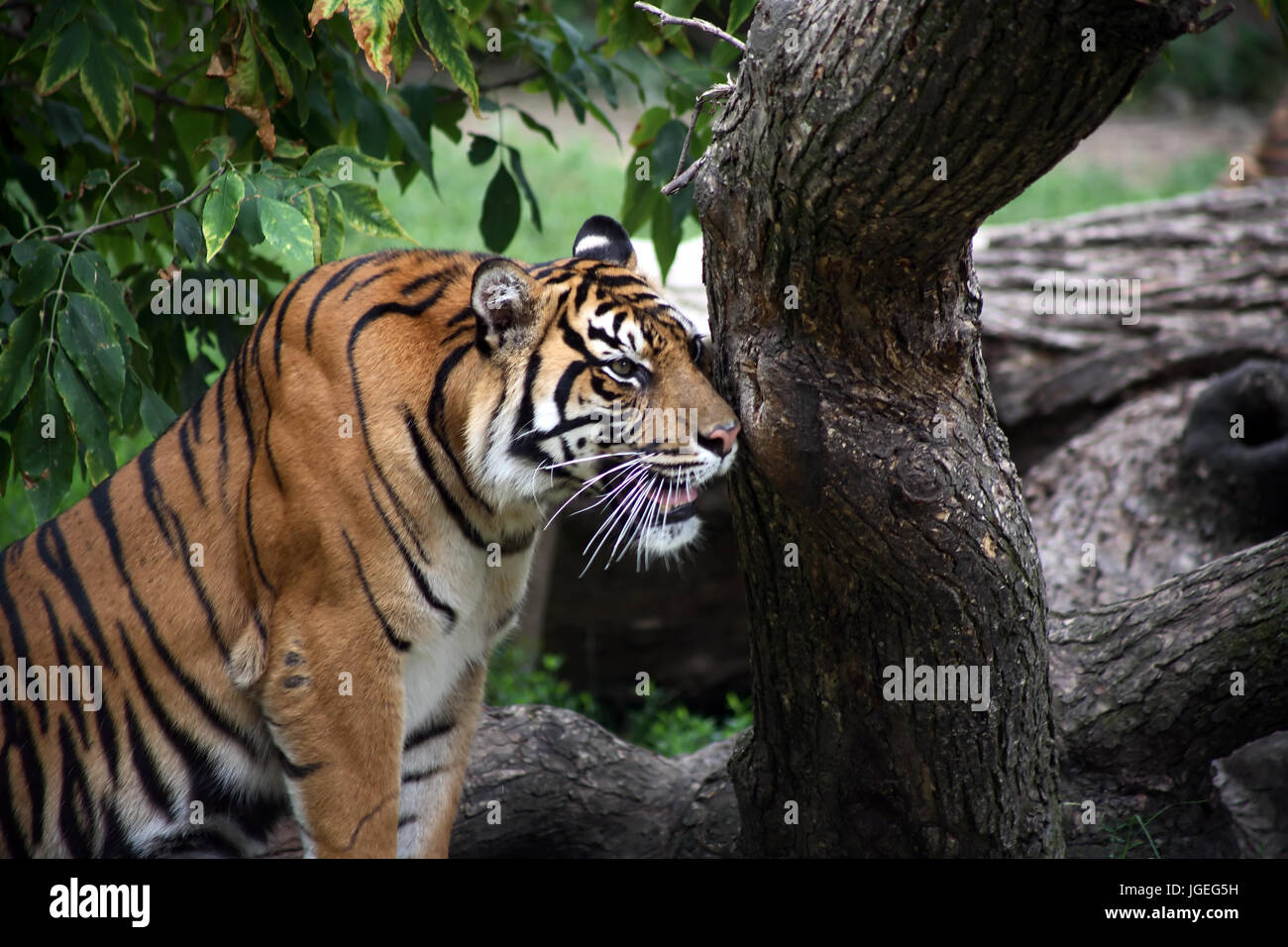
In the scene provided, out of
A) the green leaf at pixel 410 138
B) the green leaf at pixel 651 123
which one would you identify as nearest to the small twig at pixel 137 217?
the green leaf at pixel 410 138

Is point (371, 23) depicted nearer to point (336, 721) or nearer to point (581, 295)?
point (581, 295)

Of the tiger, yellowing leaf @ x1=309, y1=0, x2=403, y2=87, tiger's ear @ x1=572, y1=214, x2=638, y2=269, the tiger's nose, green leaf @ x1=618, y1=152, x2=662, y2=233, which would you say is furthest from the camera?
green leaf @ x1=618, y1=152, x2=662, y2=233

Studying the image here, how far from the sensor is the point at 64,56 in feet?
9.80

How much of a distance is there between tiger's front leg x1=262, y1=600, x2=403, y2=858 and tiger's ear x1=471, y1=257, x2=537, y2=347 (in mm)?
763

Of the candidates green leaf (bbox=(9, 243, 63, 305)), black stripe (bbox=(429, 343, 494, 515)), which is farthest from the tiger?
green leaf (bbox=(9, 243, 63, 305))

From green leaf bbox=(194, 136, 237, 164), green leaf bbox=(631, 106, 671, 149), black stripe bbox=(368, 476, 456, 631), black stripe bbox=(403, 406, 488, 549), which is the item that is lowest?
black stripe bbox=(368, 476, 456, 631)

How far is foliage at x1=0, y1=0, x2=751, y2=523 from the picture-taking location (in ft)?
9.57

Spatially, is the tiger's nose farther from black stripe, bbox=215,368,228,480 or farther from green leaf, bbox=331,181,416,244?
black stripe, bbox=215,368,228,480

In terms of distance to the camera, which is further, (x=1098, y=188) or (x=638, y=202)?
(x=1098, y=188)

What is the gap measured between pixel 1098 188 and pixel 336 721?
10.9 meters

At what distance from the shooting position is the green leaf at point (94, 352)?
2.89 metres

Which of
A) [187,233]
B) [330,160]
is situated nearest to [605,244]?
[330,160]

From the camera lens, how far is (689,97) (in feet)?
13.3
